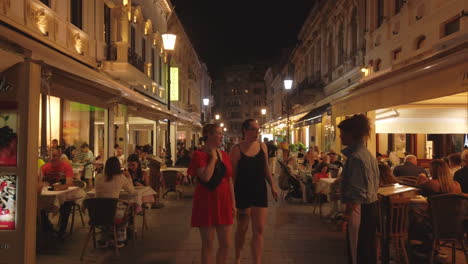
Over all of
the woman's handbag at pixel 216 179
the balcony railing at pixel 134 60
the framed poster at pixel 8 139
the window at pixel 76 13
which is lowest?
the woman's handbag at pixel 216 179

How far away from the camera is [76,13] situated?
13547 mm

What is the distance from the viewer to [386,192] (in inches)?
213

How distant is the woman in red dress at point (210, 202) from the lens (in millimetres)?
4266

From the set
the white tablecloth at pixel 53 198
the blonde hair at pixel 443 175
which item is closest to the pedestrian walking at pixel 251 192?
the blonde hair at pixel 443 175

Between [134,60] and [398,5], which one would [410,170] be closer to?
→ [398,5]

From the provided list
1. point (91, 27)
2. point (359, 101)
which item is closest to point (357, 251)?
point (359, 101)

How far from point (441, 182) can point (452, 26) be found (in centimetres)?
664

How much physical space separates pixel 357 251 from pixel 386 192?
1.25 m

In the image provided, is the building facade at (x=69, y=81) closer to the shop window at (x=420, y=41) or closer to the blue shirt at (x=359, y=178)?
the blue shirt at (x=359, y=178)

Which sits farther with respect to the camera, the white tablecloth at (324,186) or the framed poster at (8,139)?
the white tablecloth at (324,186)

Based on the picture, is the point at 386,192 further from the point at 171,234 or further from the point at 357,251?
the point at 171,234

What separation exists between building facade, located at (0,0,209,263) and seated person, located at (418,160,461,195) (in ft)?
16.5

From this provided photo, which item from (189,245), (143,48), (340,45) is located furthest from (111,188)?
(340,45)

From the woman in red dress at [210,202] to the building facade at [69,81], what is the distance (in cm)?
192
